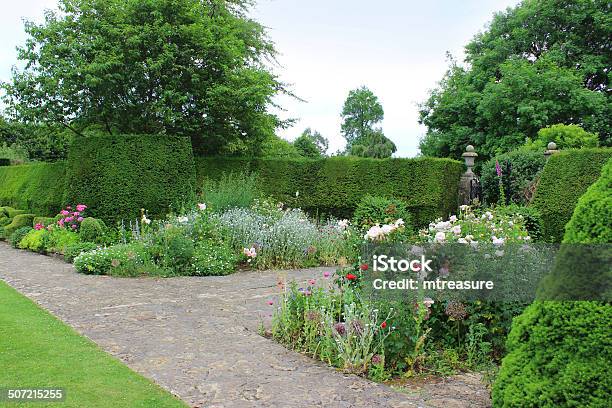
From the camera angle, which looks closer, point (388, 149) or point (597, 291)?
point (597, 291)

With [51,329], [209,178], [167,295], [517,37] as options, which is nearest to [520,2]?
[517,37]

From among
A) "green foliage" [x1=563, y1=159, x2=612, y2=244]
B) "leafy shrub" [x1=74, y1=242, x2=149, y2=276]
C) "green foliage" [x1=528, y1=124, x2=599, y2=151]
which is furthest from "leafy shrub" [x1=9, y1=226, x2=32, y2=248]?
"green foliage" [x1=528, y1=124, x2=599, y2=151]

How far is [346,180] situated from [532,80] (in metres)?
10.1

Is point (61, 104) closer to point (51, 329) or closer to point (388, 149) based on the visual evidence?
point (51, 329)

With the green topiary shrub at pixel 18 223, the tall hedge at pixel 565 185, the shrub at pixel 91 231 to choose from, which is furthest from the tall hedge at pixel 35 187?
the tall hedge at pixel 565 185

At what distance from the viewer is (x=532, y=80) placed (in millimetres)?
18594

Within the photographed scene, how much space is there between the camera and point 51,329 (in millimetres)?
4668

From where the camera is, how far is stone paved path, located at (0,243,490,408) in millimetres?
3215

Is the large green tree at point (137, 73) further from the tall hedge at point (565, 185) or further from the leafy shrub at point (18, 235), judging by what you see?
the tall hedge at point (565, 185)

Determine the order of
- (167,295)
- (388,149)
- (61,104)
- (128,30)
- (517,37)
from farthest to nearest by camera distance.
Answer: (388,149), (517,37), (61,104), (128,30), (167,295)

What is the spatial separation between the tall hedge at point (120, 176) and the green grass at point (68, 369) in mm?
6210

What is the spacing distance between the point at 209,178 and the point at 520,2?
16207 millimetres

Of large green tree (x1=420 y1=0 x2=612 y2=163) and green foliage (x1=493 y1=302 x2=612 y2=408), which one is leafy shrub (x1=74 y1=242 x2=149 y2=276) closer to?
green foliage (x1=493 y1=302 x2=612 y2=408)

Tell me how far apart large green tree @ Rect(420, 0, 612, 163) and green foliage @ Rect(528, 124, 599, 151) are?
1753mm
